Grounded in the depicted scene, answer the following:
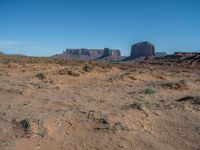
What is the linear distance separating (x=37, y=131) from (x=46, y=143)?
1.91 ft

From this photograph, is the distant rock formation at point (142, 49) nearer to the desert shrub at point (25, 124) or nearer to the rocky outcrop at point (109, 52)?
the rocky outcrop at point (109, 52)

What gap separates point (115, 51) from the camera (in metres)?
157

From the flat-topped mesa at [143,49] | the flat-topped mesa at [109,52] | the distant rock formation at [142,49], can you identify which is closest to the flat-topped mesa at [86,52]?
the flat-topped mesa at [109,52]

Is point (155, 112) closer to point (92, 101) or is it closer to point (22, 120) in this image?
point (92, 101)

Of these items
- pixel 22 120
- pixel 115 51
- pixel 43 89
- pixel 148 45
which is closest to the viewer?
pixel 22 120

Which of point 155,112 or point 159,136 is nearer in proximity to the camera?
point 159,136

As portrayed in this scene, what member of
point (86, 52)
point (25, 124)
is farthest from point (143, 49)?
point (25, 124)

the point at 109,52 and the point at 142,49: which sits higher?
the point at 142,49

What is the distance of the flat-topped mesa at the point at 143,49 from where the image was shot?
134500 mm

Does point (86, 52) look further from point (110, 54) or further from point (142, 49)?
point (142, 49)

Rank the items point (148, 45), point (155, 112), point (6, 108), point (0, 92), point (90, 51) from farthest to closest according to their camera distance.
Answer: point (90, 51)
point (148, 45)
point (0, 92)
point (6, 108)
point (155, 112)

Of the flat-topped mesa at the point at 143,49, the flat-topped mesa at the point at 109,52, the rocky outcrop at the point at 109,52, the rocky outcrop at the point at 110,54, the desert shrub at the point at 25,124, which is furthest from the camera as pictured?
the flat-topped mesa at the point at 109,52

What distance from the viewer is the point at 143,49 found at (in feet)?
443

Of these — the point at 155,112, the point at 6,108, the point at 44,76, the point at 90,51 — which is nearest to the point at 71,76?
the point at 44,76
